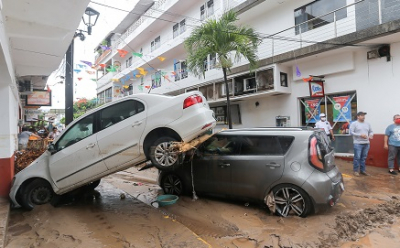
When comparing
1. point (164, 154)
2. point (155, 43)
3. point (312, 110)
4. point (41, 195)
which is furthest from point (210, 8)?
point (41, 195)

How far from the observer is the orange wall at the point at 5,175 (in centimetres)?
540

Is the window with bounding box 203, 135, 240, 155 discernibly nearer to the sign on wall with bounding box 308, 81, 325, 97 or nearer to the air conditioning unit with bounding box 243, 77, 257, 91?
the sign on wall with bounding box 308, 81, 325, 97

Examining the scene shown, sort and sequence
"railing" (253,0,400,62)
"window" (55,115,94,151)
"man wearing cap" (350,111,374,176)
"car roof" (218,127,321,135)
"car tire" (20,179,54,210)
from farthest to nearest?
"railing" (253,0,400,62) < "man wearing cap" (350,111,374,176) < "car tire" (20,179,54,210) < "window" (55,115,94,151) < "car roof" (218,127,321,135)

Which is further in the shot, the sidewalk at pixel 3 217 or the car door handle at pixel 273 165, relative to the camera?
the car door handle at pixel 273 165

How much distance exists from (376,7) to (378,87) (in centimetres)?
257

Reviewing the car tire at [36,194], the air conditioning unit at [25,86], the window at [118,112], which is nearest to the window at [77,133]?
the window at [118,112]

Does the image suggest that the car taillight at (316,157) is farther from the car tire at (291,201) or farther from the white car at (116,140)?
the white car at (116,140)

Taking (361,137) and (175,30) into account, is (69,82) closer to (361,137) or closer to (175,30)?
(361,137)

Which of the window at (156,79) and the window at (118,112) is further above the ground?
the window at (156,79)

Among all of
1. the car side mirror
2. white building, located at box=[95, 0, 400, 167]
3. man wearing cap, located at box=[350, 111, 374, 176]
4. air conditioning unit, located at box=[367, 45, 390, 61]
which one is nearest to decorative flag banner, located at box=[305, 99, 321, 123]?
white building, located at box=[95, 0, 400, 167]

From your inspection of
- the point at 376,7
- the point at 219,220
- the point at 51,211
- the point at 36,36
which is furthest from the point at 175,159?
the point at 376,7

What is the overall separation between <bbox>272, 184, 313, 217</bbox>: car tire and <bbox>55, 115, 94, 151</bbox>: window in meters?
3.47

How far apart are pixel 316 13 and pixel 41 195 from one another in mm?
11164

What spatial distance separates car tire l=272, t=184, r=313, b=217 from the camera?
4113 millimetres
